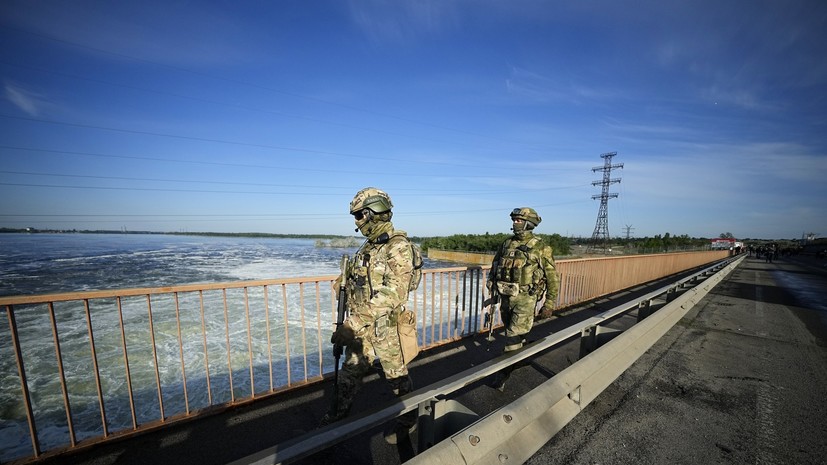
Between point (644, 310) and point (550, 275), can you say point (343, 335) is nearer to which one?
point (550, 275)

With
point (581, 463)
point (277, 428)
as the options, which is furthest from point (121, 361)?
point (581, 463)

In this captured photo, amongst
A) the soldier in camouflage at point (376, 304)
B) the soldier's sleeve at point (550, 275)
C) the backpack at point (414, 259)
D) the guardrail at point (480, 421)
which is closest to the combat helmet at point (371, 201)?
the soldier in camouflage at point (376, 304)

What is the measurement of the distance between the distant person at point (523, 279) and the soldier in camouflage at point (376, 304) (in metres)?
1.45

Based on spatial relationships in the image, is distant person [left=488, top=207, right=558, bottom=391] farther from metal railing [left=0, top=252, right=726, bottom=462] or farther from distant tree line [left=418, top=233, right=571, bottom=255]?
distant tree line [left=418, top=233, right=571, bottom=255]

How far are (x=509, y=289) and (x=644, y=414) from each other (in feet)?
5.29

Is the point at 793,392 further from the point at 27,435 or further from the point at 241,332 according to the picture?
the point at 241,332

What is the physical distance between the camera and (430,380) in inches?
145

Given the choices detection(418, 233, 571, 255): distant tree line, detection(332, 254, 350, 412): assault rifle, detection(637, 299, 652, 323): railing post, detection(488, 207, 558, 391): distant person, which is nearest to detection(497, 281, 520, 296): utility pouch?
detection(488, 207, 558, 391): distant person

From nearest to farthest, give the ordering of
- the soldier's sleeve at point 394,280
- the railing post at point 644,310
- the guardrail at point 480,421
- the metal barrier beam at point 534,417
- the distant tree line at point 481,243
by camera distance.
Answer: the guardrail at point 480,421, the metal barrier beam at point 534,417, the soldier's sleeve at point 394,280, the railing post at point 644,310, the distant tree line at point 481,243

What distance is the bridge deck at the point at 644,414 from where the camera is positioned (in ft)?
7.91

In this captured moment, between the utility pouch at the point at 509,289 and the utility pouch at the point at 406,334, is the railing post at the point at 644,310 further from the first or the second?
the utility pouch at the point at 406,334

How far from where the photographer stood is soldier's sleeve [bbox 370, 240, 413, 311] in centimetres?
252

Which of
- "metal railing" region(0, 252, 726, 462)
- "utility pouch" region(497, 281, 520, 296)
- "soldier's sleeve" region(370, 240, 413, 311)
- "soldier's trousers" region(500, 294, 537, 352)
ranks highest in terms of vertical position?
"soldier's sleeve" region(370, 240, 413, 311)

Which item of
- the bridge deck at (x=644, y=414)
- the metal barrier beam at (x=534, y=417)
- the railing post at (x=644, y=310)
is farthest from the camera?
the railing post at (x=644, y=310)
